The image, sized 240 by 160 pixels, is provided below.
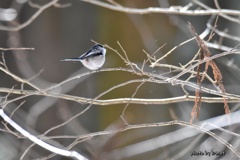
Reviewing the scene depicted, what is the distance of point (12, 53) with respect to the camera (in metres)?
5.85

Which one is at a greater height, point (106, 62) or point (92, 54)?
point (106, 62)

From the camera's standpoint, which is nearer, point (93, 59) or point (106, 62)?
point (93, 59)

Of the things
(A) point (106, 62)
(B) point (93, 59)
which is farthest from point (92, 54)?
(A) point (106, 62)

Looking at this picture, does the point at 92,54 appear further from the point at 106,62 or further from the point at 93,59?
the point at 106,62

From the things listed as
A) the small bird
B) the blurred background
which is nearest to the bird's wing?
the small bird

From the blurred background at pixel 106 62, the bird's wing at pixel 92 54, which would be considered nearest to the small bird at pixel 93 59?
the bird's wing at pixel 92 54

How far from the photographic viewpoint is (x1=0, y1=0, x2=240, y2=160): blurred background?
5488mm

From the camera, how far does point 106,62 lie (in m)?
5.65

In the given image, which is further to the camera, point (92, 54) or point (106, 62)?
point (106, 62)

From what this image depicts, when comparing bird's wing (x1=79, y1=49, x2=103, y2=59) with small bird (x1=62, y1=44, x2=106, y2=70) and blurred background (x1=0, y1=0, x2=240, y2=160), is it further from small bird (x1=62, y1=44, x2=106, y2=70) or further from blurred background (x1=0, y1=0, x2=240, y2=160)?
blurred background (x1=0, y1=0, x2=240, y2=160)

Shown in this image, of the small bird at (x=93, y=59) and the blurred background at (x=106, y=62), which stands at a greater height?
the blurred background at (x=106, y=62)

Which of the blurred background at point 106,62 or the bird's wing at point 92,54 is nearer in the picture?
the bird's wing at point 92,54

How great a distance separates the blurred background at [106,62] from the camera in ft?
18.0

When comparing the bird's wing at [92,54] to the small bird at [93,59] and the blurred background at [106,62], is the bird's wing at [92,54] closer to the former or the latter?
the small bird at [93,59]
